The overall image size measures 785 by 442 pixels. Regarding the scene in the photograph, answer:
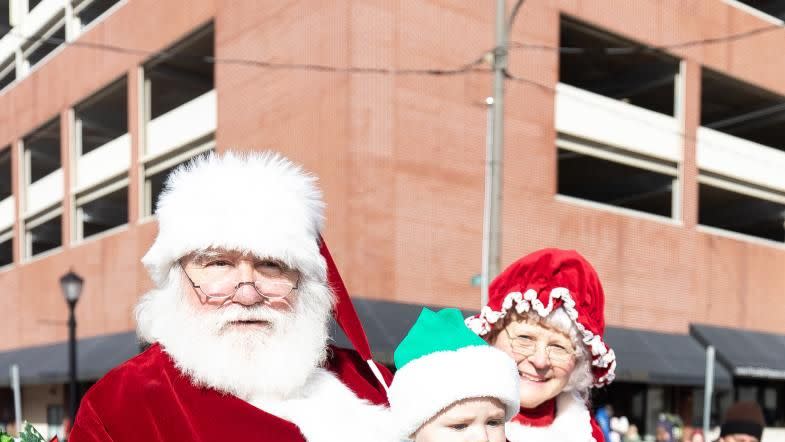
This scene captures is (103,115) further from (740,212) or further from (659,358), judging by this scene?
(740,212)

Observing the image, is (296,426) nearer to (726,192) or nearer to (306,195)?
(306,195)

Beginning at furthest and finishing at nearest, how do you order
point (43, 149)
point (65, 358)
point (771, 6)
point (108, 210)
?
point (43, 149)
point (108, 210)
point (771, 6)
point (65, 358)

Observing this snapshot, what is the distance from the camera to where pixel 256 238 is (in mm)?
2367

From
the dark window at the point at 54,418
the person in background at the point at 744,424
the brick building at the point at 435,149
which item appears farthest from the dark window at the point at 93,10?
the person in background at the point at 744,424

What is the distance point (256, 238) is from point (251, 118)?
37.0ft

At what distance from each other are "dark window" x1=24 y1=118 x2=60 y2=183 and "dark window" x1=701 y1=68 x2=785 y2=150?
49.9 ft

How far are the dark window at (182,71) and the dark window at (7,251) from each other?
709 centimetres

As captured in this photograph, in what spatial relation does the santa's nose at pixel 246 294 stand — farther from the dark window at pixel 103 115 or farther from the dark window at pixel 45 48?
the dark window at pixel 45 48

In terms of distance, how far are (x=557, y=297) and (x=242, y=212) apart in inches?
48.5

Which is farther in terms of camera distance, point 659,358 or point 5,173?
point 5,173

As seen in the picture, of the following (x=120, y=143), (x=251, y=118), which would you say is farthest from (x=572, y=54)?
(x=120, y=143)

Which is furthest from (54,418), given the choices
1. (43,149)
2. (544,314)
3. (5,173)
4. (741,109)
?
(544,314)

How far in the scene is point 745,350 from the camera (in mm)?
16219

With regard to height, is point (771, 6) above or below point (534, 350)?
above
